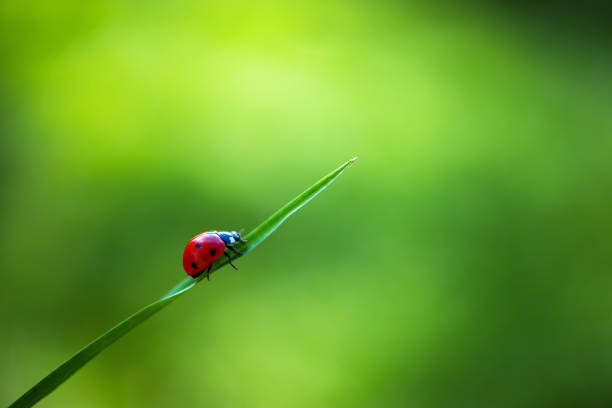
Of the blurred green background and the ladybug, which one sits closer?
the ladybug

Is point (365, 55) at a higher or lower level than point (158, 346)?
higher

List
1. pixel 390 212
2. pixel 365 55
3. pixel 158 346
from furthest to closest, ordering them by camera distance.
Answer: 1. pixel 365 55
2. pixel 390 212
3. pixel 158 346

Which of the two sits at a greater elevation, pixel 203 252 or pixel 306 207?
pixel 306 207

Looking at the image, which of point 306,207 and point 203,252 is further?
point 306,207

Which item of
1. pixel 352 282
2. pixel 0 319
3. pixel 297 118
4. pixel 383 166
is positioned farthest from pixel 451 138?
pixel 0 319

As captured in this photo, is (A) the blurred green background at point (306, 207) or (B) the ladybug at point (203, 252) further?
(A) the blurred green background at point (306, 207)

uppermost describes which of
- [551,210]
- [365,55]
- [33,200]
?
[33,200]

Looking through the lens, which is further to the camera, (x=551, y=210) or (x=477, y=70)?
(x=477, y=70)

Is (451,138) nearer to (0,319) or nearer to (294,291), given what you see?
(294,291)
